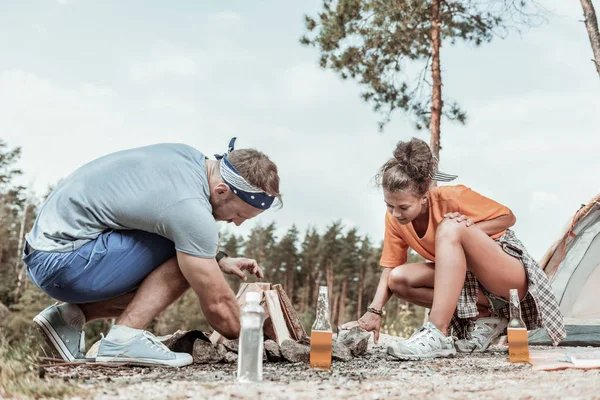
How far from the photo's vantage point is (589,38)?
7.50 meters

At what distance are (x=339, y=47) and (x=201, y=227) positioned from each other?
29.0ft

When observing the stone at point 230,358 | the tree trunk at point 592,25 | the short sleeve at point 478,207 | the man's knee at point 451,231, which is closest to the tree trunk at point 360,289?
the tree trunk at point 592,25

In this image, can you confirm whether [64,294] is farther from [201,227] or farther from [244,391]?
[244,391]

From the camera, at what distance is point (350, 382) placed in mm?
2062

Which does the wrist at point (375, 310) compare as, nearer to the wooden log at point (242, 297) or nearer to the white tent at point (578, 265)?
the wooden log at point (242, 297)

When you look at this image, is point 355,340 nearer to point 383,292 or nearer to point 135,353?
point 383,292

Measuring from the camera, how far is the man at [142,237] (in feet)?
8.16

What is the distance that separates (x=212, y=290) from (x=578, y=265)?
3.99m

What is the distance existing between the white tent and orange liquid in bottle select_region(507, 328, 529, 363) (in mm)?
2439

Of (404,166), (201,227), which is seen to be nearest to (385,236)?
(404,166)

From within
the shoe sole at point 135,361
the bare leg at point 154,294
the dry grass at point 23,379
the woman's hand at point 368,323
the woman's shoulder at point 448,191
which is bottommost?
the shoe sole at point 135,361

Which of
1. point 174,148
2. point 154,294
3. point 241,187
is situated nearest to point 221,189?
point 241,187

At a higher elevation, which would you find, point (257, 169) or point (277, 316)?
point (257, 169)

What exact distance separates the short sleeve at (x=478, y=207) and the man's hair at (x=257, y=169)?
113cm
